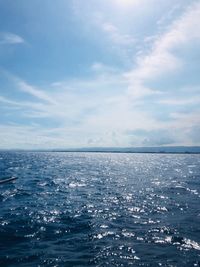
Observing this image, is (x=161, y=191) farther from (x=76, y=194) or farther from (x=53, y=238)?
(x=53, y=238)

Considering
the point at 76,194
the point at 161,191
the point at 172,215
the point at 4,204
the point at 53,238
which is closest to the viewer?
the point at 53,238

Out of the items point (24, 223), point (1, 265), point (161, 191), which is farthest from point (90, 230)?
point (161, 191)

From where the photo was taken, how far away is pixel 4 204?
111 ft

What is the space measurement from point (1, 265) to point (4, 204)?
56.6ft

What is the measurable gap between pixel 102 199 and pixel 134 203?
4.61 metres

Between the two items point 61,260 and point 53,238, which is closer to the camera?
point 61,260

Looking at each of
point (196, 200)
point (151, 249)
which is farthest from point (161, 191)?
point (151, 249)

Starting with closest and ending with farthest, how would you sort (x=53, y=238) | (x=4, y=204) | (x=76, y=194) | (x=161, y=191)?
1. (x=53, y=238)
2. (x=4, y=204)
3. (x=76, y=194)
4. (x=161, y=191)

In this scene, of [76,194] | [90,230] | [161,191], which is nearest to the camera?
[90,230]

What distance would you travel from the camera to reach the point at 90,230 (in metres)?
24.5

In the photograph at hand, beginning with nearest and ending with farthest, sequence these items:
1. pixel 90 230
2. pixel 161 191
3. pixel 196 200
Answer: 1. pixel 90 230
2. pixel 196 200
3. pixel 161 191

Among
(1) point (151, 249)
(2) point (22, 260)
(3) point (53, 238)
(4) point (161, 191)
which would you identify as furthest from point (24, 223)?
(4) point (161, 191)

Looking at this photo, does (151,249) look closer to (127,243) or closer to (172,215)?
(127,243)

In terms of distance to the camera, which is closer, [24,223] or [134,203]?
[24,223]
